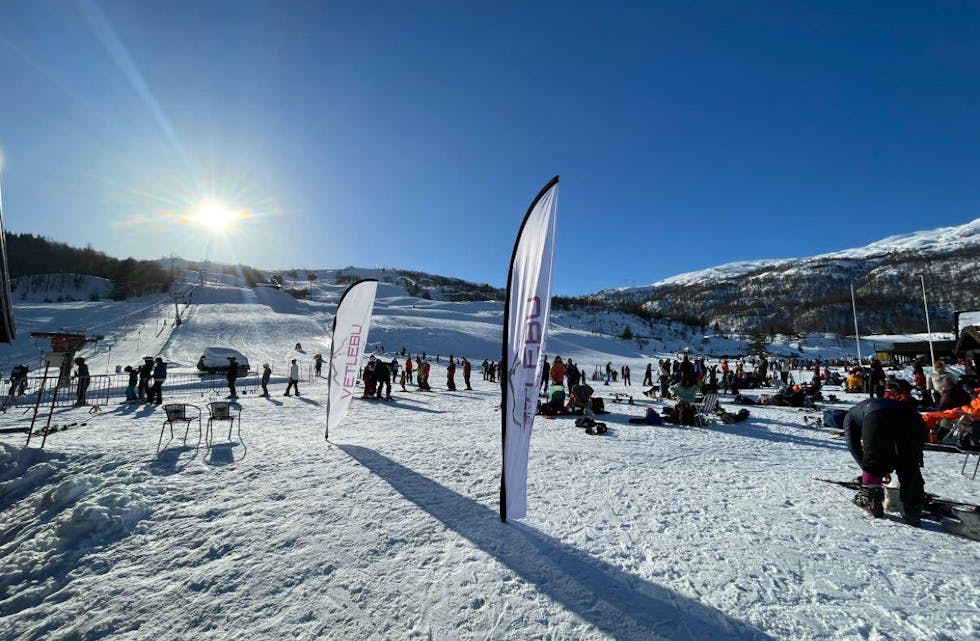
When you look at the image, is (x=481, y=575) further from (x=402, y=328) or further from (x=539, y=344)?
(x=402, y=328)

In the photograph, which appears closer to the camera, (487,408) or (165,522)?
(165,522)

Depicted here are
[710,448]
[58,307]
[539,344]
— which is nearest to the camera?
[539,344]

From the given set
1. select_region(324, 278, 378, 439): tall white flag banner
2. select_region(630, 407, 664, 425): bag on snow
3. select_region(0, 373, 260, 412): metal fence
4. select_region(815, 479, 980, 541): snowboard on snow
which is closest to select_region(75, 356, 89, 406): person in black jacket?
select_region(0, 373, 260, 412): metal fence

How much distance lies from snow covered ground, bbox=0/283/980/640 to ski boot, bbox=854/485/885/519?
186 millimetres

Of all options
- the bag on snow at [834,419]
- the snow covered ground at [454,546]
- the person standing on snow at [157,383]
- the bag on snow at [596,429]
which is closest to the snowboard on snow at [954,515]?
the snow covered ground at [454,546]

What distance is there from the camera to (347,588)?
11.1 feet

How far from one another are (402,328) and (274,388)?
1282 inches

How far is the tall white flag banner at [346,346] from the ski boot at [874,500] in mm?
8298

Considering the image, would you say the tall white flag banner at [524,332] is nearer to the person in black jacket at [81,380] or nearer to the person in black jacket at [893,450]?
the person in black jacket at [893,450]

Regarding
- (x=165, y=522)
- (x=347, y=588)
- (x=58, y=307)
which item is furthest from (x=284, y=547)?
(x=58, y=307)

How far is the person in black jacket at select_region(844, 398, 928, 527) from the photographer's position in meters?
4.48

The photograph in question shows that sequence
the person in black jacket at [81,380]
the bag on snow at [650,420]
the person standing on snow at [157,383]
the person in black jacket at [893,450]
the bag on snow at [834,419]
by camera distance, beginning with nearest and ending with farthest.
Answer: the person in black jacket at [893,450]
the bag on snow at [834,419]
the bag on snow at [650,420]
the person in black jacket at [81,380]
the person standing on snow at [157,383]

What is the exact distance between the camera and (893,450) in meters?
4.57

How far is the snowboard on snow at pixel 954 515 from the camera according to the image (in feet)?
13.9
